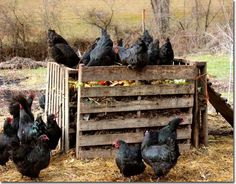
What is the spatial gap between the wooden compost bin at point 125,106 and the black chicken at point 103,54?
14.3 inches

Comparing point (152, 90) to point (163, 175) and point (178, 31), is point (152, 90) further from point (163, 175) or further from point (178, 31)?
point (178, 31)

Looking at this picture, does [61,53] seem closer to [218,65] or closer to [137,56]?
[137,56]

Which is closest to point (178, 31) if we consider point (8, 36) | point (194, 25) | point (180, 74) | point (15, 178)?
point (194, 25)

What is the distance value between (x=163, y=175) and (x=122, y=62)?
2104 millimetres

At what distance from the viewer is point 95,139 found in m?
7.61

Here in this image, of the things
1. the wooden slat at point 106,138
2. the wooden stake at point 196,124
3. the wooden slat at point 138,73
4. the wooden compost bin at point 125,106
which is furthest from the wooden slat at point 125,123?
the wooden slat at point 138,73

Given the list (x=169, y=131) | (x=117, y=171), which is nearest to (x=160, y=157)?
(x=169, y=131)

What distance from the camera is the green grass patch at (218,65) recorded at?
1714 centimetres

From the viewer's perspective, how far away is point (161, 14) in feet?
83.8

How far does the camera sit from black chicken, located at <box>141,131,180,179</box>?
6.70 meters

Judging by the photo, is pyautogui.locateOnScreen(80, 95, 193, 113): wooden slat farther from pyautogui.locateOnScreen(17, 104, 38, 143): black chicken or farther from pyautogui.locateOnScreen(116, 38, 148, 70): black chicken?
pyautogui.locateOnScreen(17, 104, 38, 143): black chicken

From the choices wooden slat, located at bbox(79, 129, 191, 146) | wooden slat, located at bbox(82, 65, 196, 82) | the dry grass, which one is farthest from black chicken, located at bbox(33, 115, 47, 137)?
wooden slat, located at bbox(82, 65, 196, 82)

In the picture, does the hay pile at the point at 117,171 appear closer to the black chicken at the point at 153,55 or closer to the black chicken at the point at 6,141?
the black chicken at the point at 6,141

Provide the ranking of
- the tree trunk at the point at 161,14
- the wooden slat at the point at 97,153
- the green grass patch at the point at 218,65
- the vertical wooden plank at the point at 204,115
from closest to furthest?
the wooden slat at the point at 97,153 < the vertical wooden plank at the point at 204,115 < the green grass patch at the point at 218,65 < the tree trunk at the point at 161,14
